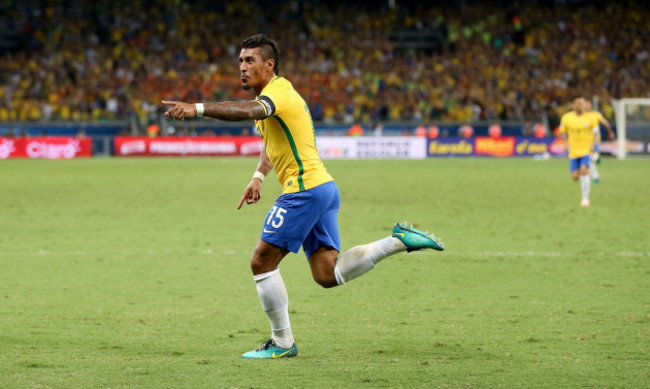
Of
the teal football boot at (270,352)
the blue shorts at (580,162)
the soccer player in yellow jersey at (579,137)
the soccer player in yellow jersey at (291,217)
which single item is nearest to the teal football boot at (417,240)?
the soccer player in yellow jersey at (291,217)

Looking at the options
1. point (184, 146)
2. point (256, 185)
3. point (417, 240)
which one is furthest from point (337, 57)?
point (417, 240)

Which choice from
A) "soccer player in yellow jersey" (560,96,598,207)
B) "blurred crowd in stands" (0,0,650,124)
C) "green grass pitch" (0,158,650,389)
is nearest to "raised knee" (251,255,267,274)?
"green grass pitch" (0,158,650,389)

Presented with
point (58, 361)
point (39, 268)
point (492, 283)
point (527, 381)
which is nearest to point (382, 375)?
point (527, 381)

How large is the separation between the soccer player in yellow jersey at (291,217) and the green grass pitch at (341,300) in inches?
16.4

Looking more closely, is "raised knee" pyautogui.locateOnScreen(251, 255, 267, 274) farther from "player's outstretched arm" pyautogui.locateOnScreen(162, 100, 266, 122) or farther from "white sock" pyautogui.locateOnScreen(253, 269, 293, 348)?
"player's outstretched arm" pyautogui.locateOnScreen(162, 100, 266, 122)

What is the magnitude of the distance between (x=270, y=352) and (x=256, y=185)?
1.23m

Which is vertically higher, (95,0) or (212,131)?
(95,0)

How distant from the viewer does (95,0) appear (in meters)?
48.1

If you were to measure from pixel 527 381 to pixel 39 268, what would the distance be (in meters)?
6.86

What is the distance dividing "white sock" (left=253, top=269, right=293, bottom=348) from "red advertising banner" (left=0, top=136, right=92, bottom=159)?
113 feet

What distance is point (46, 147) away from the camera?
39.0 m

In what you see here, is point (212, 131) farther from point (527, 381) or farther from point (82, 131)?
point (527, 381)

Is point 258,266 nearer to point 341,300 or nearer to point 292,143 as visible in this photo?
point 292,143

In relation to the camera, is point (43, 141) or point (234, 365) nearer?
point (234, 365)
